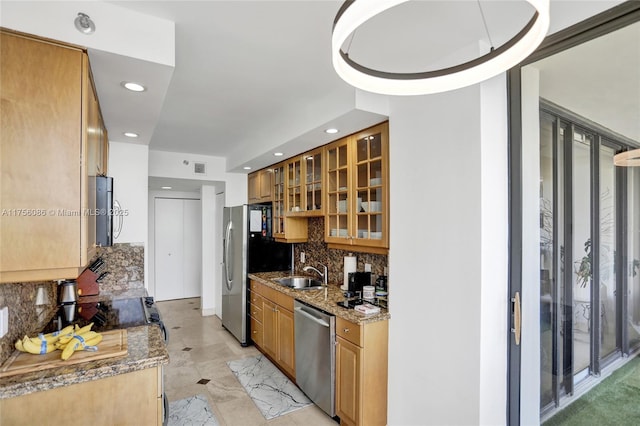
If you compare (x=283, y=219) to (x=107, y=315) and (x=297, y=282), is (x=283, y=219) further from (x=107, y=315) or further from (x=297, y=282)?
(x=107, y=315)

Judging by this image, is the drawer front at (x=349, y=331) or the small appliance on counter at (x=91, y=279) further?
the small appliance on counter at (x=91, y=279)

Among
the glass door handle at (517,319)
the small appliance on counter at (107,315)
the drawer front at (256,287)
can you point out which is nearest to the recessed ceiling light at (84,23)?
the small appliance on counter at (107,315)

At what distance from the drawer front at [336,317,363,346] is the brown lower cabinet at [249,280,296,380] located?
2.70ft

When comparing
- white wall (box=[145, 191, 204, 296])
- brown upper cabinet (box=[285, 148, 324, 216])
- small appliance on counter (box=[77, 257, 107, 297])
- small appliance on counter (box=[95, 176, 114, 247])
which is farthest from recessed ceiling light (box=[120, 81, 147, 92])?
white wall (box=[145, 191, 204, 296])

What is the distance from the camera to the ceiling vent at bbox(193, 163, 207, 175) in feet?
16.3

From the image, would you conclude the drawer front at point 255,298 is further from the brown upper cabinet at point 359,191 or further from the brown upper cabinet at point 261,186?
the brown upper cabinet at point 359,191

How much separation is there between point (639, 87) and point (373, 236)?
5.77 ft

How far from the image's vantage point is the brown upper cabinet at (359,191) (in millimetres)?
2624

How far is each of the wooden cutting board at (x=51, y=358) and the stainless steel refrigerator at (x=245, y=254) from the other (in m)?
2.52

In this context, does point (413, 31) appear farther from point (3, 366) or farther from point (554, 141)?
point (3, 366)

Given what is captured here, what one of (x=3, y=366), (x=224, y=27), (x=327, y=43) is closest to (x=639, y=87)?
(x=327, y=43)

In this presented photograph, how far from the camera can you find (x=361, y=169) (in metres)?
2.89

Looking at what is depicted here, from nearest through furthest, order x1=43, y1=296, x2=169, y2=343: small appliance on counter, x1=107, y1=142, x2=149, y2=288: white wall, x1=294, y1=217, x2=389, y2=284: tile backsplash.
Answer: x1=43, y1=296, x2=169, y2=343: small appliance on counter → x1=294, y1=217, x2=389, y2=284: tile backsplash → x1=107, y1=142, x2=149, y2=288: white wall

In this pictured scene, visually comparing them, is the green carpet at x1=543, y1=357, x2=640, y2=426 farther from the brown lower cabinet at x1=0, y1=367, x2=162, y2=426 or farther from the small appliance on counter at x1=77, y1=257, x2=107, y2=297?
the small appliance on counter at x1=77, y1=257, x2=107, y2=297
